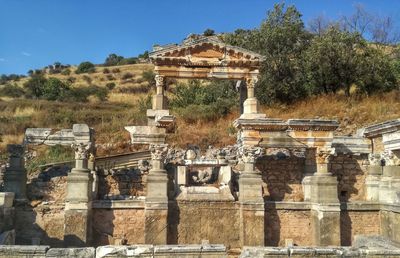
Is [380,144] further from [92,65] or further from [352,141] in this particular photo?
[92,65]

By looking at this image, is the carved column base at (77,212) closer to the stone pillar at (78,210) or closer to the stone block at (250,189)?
the stone pillar at (78,210)

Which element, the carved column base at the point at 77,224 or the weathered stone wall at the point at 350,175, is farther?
the weathered stone wall at the point at 350,175

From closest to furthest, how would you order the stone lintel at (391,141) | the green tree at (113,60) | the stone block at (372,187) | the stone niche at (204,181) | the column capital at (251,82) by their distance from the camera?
1. the stone lintel at (391,141)
2. the stone niche at (204,181)
3. the stone block at (372,187)
4. the column capital at (251,82)
5. the green tree at (113,60)

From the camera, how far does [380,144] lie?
45.9 feet

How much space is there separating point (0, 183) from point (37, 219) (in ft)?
14.3

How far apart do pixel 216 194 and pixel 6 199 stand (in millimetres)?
6084

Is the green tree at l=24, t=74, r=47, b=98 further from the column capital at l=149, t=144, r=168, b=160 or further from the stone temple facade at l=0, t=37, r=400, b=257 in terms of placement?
the column capital at l=149, t=144, r=168, b=160

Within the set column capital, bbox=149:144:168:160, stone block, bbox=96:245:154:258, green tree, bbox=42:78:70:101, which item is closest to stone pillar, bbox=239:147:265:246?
column capital, bbox=149:144:168:160

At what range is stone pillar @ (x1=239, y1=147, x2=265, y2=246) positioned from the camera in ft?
41.1

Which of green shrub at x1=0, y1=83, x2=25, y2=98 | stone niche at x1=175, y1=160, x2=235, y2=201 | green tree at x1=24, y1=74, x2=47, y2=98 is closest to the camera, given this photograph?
stone niche at x1=175, y1=160, x2=235, y2=201

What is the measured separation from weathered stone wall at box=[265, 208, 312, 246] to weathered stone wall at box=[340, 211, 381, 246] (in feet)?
3.56

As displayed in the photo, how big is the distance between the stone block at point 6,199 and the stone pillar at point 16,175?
0.63m

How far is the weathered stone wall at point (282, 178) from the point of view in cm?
1439

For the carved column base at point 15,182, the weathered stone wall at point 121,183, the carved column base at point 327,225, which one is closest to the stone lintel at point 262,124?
the carved column base at point 327,225
